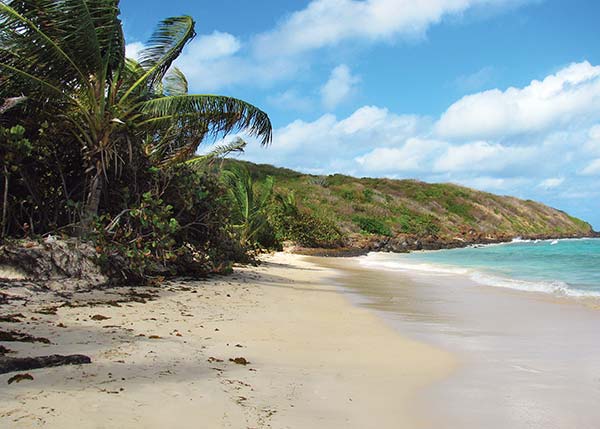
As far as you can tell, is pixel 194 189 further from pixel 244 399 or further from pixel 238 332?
pixel 244 399

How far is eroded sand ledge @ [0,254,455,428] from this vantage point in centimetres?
286

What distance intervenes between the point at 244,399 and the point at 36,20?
7.95 m

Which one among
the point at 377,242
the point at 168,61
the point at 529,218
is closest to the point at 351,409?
the point at 168,61

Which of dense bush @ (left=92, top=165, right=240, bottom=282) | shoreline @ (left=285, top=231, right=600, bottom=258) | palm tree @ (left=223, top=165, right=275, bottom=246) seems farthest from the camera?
shoreline @ (left=285, top=231, right=600, bottom=258)

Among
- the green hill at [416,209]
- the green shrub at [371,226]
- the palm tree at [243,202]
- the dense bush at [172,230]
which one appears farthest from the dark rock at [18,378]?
the green shrub at [371,226]

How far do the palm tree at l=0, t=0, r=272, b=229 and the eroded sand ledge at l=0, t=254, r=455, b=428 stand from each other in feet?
10.8

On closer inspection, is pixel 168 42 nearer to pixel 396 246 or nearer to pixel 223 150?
pixel 223 150

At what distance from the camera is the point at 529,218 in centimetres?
6825

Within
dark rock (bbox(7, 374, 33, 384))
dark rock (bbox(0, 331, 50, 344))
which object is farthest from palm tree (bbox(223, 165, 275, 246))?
dark rock (bbox(7, 374, 33, 384))

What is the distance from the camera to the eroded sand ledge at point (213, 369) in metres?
2.86

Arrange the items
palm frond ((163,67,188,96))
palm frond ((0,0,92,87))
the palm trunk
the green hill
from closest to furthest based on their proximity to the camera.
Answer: the palm trunk → palm frond ((0,0,92,87)) → palm frond ((163,67,188,96)) → the green hill

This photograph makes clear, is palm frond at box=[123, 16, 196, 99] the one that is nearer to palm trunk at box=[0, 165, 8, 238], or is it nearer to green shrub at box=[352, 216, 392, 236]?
palm trunk at box=[0, 165, 8, 238]

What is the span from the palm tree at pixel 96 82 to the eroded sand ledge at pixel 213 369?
3286mm

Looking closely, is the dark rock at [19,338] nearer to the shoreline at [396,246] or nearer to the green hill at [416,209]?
the shoreline at [396,246]
